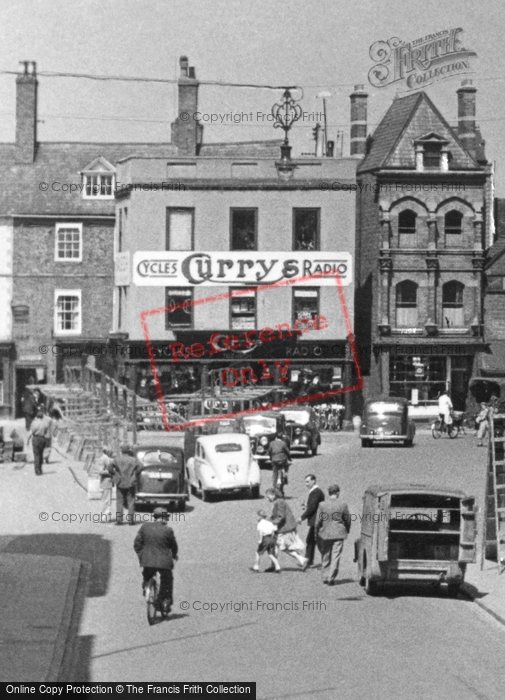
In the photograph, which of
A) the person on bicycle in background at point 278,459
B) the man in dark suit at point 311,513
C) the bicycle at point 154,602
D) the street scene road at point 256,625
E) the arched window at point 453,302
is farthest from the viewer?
the arched window at point 453,302

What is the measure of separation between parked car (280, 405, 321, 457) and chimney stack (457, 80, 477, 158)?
772 inches

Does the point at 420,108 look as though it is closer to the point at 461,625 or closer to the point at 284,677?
the point at 461,625

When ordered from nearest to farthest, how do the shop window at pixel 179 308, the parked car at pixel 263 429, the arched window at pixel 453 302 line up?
the parked car at pixel 263 429
the shop window at pixel 179 308
the arched window at pixel 453 302

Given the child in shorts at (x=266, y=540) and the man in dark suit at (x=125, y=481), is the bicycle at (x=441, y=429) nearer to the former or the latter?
the man in dark suit at (x=125, y=481)

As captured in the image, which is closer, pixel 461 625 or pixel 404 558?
pixel 461 625

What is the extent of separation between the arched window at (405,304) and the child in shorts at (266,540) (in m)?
36.1

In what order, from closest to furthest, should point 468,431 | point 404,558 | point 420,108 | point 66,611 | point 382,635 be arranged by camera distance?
point 382,635 → point 66,611 → point 404,558 → point 468,431 → point 420,108

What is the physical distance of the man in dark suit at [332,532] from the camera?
23031mm

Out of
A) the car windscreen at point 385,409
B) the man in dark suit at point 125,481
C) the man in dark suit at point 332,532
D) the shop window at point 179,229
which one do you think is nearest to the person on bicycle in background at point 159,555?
the man in dark suit at point 332,532

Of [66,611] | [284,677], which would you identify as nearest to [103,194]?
[66,611]

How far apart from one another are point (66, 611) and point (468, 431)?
38143 mm

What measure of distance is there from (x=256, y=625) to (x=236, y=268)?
130 feet

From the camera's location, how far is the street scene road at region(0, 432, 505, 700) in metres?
16.0

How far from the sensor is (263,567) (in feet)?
80.8
